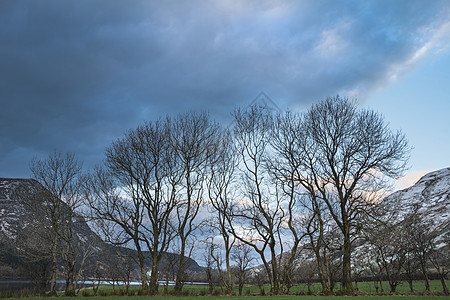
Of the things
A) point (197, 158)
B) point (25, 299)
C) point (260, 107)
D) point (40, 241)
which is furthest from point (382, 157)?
point (40, 241)

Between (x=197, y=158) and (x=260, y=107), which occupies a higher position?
(x=260, y=107)

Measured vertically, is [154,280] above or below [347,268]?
below

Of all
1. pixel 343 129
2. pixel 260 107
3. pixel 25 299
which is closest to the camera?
pixel 25 299

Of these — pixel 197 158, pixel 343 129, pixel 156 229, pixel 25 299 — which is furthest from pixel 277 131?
pixel 25 299

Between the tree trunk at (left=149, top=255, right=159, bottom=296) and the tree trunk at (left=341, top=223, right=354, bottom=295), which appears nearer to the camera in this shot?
the tree trunk at (left=341, top=223, right=354, bottom=295)

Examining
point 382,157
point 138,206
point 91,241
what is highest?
point 382,157

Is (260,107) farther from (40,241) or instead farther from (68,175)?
(40,241)

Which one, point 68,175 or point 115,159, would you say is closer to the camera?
point 115,159

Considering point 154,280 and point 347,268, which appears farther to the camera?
point 154,280

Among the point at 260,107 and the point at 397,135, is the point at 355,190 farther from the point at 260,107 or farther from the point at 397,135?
the point at 260,107

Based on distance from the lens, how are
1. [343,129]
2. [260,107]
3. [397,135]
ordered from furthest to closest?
[260,107], [343,129], [397,135]

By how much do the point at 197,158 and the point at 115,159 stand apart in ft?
26.6

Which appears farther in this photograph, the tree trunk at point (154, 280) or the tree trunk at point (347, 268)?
the tree trunk at point (154, 280)

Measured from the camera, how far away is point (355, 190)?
30.9m
